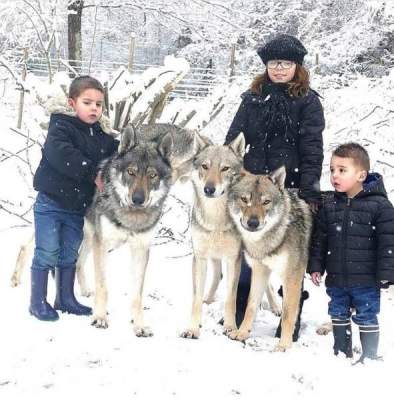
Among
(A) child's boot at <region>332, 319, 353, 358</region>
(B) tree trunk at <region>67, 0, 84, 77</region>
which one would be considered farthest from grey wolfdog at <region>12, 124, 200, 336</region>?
(B) tree trunk at <region>67, 0, 84, 77</region>

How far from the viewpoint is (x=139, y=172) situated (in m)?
3.94

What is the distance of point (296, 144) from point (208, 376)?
1919 millimetres

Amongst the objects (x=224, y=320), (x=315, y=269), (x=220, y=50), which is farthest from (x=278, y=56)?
(x=220, y=50)

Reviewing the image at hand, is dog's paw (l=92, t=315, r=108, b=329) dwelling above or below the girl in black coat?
below

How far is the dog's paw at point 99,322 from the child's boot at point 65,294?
32 cm

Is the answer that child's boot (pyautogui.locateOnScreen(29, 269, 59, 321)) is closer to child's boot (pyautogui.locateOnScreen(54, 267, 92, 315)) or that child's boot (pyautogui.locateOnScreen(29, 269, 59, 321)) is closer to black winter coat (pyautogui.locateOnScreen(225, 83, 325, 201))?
child's boot (pyautogui.locateOnScreen(54, 267, 92, 315))

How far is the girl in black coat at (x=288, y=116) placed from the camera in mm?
4016

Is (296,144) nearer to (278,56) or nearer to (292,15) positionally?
(278,56)

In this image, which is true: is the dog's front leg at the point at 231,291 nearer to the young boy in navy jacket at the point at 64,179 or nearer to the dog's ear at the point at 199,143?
the dog's ear at the point at 199,143

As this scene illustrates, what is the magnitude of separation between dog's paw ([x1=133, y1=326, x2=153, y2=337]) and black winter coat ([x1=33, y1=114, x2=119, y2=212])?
107cm

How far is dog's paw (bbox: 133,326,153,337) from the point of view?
3921 millimetres

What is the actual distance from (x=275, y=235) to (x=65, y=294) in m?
1.82

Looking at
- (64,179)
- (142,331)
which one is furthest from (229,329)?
(64,179)

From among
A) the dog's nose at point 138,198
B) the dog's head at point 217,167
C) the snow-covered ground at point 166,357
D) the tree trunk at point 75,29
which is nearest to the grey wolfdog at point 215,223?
the dog's head at point 217,167
